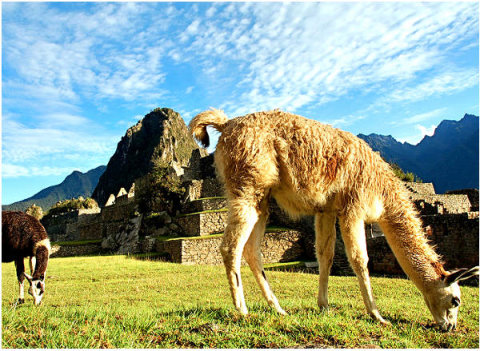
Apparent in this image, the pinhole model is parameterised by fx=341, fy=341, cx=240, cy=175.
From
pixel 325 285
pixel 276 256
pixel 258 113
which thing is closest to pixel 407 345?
pixel 325 285

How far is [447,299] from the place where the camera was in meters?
3.69

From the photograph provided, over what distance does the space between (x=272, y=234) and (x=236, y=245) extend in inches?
603

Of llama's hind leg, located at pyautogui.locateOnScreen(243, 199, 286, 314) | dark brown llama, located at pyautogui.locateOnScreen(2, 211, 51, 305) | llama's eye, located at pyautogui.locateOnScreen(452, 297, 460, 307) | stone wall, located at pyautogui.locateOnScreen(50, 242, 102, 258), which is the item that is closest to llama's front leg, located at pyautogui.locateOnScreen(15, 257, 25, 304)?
dark brown llama, located at pyautogui.locateOnScreen(2, 211, 51, 305)

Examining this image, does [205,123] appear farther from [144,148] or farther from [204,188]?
[144,148]

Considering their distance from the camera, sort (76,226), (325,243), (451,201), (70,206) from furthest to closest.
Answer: (70,206) → (76,226) → (451,201) → (325,243)

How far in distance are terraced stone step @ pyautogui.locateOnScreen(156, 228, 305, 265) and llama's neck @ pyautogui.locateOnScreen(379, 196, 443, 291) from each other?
549 inches

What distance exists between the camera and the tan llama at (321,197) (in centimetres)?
372

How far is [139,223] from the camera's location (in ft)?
83.4

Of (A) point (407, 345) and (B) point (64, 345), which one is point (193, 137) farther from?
(A) point (407, 345)

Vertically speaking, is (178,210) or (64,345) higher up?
(178,210)

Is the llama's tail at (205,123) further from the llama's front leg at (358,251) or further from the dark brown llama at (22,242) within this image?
the dark brown llama at (22,242)

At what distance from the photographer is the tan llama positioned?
146 inches

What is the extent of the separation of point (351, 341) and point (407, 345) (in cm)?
53

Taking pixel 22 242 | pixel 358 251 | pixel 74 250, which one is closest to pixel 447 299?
pixel 358 251
